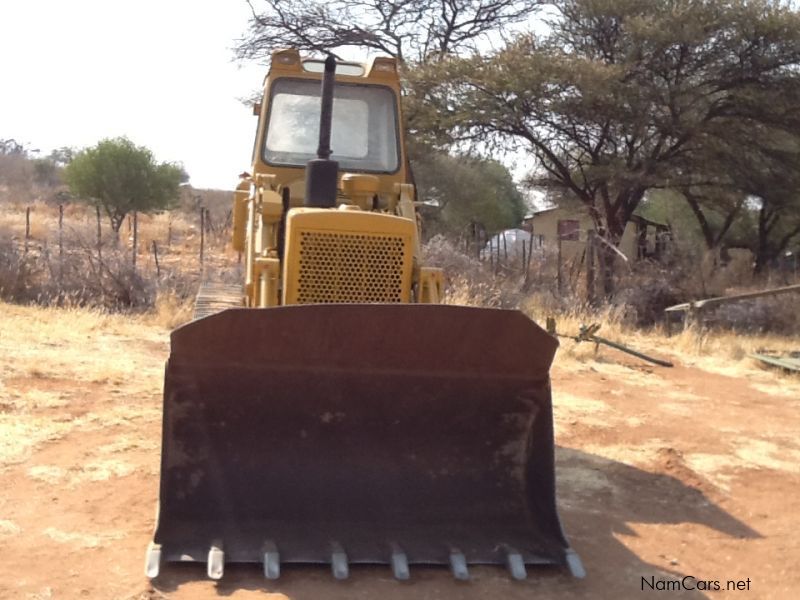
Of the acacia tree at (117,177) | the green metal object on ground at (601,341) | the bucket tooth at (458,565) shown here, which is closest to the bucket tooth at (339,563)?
the bucket tooth at (458,565)

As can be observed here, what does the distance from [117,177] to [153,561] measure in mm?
31308

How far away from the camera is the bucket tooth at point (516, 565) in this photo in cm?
464

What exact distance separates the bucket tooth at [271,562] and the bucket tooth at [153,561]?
0.48 metres

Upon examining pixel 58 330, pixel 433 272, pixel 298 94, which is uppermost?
pixel 298 94

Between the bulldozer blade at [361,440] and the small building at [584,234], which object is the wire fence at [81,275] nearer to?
the small building at [584,234]

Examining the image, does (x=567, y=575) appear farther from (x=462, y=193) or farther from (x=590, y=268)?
(x=462, y=193)

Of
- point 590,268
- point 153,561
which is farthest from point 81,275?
point 153,561

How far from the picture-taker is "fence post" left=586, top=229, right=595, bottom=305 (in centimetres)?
1652

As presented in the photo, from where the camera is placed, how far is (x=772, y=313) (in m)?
17.6

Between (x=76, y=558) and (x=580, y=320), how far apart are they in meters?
10.8

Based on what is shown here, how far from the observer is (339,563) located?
4547 millimetres

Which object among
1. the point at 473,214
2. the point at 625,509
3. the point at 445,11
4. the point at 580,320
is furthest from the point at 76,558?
the point at 473,214

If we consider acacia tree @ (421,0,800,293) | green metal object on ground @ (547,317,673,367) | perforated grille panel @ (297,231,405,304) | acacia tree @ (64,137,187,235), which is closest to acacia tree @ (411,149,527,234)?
acacia tree @ (421,0,800,293)

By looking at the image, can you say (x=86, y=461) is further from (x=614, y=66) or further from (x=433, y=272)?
(x=614, y=66)
